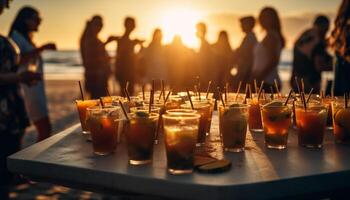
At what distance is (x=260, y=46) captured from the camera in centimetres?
585

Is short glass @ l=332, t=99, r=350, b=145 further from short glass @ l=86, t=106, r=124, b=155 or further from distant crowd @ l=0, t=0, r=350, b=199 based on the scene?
distant crowd @ l=0, t=0, r=350, b=199

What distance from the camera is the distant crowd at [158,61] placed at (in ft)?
12.5

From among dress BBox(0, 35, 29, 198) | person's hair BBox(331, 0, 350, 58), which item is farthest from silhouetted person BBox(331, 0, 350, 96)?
dress BBox(0, 35, 29, 198)

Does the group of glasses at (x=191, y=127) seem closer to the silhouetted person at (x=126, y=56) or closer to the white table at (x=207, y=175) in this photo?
the white table at (x=207, y=175)

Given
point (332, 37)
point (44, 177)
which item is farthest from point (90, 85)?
point (44, 177)

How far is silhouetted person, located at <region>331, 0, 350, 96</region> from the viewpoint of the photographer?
391 centimetres

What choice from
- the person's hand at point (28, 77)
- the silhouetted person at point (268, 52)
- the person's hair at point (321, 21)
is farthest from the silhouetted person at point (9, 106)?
the person's hair at point (321, 21)

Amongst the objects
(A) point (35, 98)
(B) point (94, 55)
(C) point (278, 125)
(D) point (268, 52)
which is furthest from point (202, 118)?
(B) point (94, 55)

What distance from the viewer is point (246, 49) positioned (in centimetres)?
Answer: 687

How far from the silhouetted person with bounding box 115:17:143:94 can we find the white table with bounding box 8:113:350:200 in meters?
5.45

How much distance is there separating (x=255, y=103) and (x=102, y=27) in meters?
4.71

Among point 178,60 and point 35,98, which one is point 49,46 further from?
point 178,60

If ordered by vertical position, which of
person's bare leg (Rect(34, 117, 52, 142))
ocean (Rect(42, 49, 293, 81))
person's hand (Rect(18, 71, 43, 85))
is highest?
person's hand (Rect(18, 71, 43, 85))

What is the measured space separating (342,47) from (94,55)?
Result: 4.02 m
